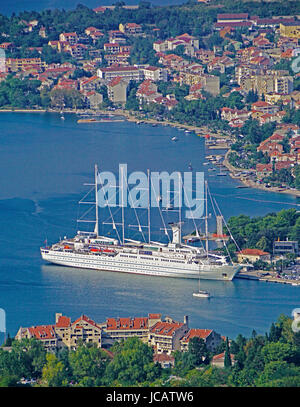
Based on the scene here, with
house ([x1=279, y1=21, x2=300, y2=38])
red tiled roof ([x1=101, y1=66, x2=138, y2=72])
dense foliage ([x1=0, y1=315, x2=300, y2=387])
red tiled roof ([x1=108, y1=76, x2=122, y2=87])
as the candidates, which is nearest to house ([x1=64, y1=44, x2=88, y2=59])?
red tiled roof ([x1=101, y1=66, x2=138, y2=72])

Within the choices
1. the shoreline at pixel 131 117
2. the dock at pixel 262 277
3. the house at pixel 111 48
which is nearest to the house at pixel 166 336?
the dock at pixel 262 277

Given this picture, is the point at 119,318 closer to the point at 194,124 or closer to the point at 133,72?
the point at 194,124

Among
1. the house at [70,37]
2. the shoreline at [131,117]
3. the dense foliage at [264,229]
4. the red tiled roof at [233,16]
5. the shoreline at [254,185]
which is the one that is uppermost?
the red tiled roof at [233,16]

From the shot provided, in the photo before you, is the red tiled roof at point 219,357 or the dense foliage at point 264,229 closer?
the red tiled roof at point 219,357

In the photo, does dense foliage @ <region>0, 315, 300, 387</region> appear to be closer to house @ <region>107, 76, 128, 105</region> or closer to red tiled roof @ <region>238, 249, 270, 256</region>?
red tiled roof @ <region>238, 249, 270, 256</region>

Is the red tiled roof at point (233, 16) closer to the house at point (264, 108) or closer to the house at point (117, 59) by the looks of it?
the house at point (117, 59)
